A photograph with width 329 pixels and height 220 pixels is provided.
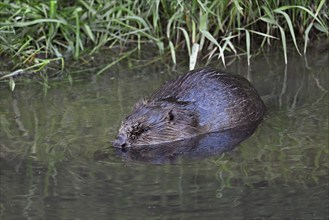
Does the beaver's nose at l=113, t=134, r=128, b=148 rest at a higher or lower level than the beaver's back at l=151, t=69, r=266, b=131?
lower

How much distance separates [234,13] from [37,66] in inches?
56.6

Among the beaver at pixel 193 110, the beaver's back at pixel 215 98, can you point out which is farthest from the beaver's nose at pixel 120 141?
the beaver's back at pixel 215 98

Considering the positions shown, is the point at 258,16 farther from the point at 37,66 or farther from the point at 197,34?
the point at 37,66

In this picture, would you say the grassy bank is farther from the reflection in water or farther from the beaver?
the reflection in water

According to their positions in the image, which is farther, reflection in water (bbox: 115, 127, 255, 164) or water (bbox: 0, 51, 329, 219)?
reflection in water (bbox: 115, 127, 255, 164)

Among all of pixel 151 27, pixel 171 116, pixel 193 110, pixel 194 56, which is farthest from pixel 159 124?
pixel 151 27

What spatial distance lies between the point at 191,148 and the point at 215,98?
17.4 inches

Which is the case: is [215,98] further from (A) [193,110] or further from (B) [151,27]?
(B) [151,27]

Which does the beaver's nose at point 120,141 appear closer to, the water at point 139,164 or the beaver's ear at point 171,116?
the water at point 139,164

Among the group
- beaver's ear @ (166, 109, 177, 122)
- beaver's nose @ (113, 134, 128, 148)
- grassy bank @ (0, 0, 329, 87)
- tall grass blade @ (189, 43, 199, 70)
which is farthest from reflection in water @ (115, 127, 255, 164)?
grassy bank @ (0, 0, 329, 87)

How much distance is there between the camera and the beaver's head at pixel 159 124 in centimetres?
505

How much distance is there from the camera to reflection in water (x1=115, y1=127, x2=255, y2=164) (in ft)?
15.9

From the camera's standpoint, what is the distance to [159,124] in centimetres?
513

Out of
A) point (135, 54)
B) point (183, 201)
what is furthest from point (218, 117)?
point (135, 54)
